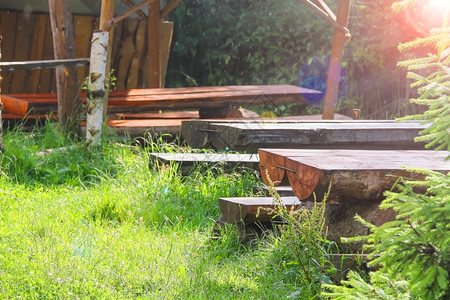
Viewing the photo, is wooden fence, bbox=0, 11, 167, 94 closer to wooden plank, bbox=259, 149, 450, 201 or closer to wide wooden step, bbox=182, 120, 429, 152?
wide wooden step, bbox=182, 120, 429, 152

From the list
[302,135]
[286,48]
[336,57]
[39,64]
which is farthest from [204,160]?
[286,48]

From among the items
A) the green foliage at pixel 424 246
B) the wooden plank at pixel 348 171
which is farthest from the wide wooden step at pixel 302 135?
the green foliage at pixel 424 246

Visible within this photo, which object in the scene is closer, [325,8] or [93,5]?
[325,8]

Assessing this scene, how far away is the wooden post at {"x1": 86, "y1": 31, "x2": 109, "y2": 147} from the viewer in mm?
6652

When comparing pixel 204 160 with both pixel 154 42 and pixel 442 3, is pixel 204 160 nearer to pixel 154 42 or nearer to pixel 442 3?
pixel 442 3

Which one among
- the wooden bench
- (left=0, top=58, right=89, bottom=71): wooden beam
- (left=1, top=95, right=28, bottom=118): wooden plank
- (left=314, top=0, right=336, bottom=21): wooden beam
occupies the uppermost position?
(left=314, top=0, right=336, bottom=21): wooden beam

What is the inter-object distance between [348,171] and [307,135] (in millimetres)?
1707

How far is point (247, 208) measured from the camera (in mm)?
4230

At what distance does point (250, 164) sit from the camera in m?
5.96

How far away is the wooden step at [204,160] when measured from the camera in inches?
231

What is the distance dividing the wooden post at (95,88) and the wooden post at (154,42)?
9.56 ft

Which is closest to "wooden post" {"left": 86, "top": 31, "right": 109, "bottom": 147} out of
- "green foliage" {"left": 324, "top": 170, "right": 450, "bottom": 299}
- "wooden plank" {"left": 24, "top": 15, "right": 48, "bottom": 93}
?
"wooden plank" {"left": 24, "top": 15, "right": 48, "bottom": 93}

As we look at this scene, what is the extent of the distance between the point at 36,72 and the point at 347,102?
16.8ft

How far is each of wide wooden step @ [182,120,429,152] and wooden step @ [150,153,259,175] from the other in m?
0.21
